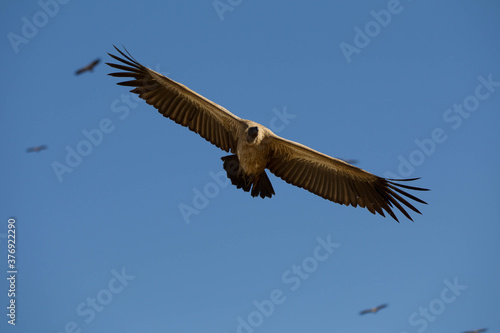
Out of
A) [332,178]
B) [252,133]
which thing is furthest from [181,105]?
[332,178]

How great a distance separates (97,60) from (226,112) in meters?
2.93

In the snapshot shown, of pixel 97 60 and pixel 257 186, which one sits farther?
pixel 97 60

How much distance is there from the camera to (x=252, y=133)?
982cm

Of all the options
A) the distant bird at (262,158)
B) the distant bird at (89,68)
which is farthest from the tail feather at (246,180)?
the distant bird at (89,68)

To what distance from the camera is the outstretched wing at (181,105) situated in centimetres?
1069

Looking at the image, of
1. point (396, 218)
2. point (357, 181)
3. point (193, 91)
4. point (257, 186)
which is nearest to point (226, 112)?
point (193, 91)

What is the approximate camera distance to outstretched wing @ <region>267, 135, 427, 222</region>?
414 inches

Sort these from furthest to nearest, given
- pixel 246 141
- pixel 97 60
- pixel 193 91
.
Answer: pixel 97 60, pixel 193 91, pixel 246 141

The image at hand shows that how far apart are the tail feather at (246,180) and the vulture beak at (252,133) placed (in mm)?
621

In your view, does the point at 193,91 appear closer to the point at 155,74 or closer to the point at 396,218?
the point at 155,74

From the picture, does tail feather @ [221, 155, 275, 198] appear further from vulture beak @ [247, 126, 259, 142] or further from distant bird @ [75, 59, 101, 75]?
distant bird @ [75, 59, 101, 75]

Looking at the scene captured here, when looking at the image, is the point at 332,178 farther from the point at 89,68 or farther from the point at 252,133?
the point at 89,68

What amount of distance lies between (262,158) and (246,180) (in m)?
0.44

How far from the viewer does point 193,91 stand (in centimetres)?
1060
